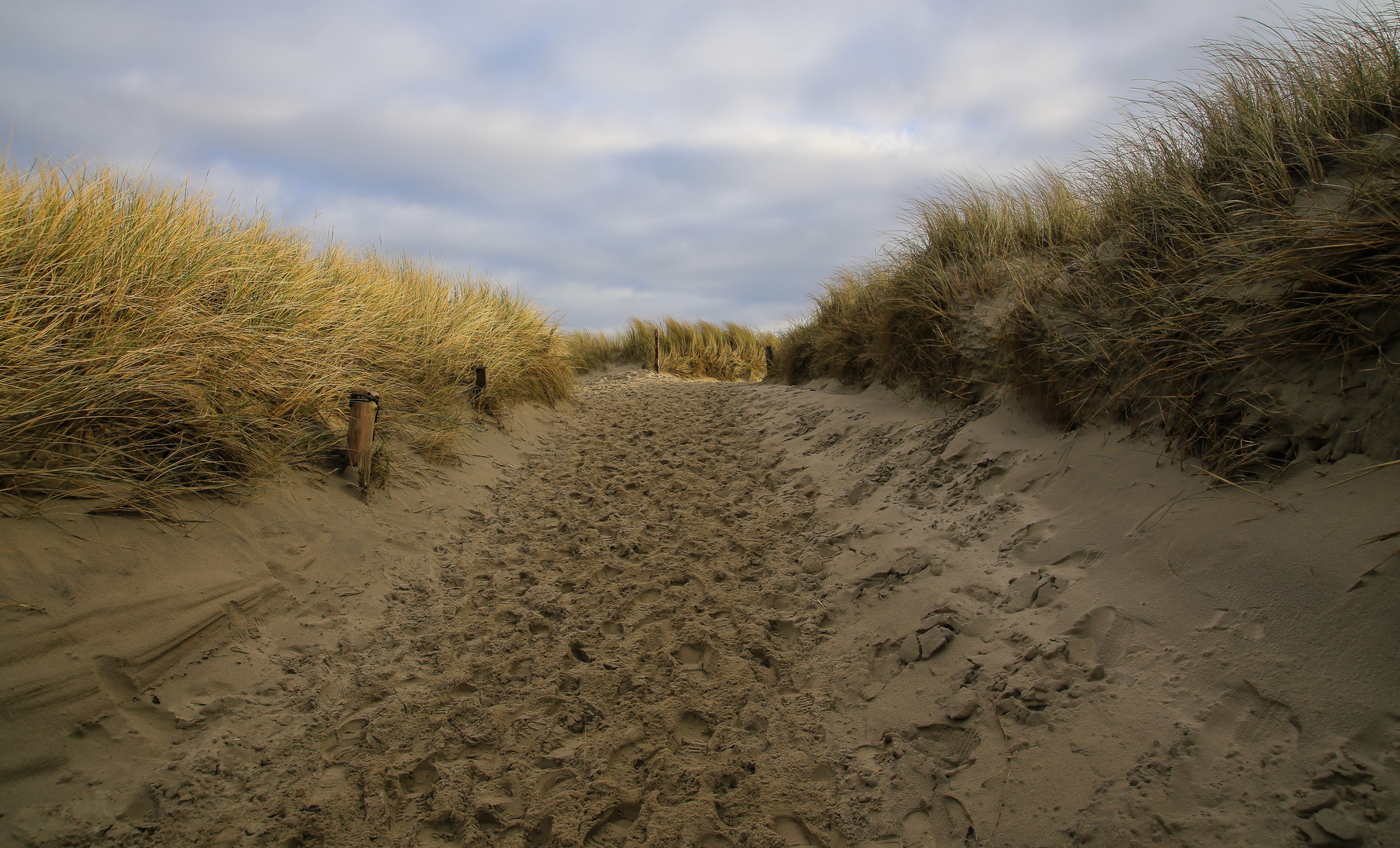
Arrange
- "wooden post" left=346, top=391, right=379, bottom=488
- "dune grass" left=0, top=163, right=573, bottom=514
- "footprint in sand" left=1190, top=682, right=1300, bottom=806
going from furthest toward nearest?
1. "wooden post" left=346, top=391, right=379, bottom=488
2. "dune grass" left=0, top=163, right=573, bottom=514
3. "footprint in sand" left=1190, top=682, right=1300, bottom=806

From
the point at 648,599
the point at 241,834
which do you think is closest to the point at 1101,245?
the point at 648,599

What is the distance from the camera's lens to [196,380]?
3.20 metres

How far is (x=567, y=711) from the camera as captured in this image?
242cm

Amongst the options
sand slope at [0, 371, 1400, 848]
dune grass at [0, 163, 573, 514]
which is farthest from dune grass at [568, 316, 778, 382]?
A: sand slope at [0, 371, 1400, 848]

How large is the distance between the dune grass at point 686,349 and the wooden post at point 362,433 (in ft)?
33.6

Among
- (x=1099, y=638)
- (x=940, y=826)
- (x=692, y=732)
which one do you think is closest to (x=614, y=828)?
(x=692, y=732)

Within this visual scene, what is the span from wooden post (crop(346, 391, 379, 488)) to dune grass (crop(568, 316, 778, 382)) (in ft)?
33.6

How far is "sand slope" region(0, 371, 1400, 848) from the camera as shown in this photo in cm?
165

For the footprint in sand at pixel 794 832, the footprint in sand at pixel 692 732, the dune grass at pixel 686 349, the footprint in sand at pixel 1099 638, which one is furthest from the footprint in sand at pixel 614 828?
the dune grass at pixel 686 349

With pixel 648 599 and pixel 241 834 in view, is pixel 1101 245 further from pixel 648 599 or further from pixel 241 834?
pixel 241 834

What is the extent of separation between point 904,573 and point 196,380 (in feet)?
12.2

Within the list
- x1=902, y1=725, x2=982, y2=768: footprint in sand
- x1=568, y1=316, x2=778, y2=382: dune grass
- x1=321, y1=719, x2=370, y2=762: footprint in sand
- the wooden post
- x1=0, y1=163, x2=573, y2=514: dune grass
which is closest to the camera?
x1=902, y1=725, x2=982, y2=768: footprint in sand

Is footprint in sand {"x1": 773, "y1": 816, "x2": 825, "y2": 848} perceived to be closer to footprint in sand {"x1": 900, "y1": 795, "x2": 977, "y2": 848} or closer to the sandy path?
the sandy path

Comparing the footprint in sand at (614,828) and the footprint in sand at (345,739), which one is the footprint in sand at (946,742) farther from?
the footprint in sand at (345,739)
